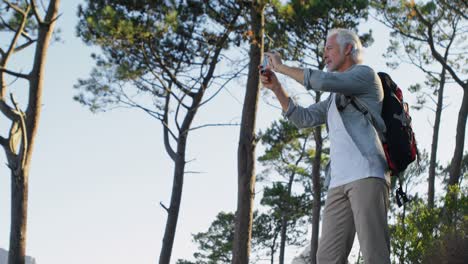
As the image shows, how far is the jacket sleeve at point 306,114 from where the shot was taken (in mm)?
3221

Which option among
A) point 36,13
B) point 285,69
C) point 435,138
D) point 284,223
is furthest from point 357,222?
point 284,223

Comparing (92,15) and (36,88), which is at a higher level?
(92,15)

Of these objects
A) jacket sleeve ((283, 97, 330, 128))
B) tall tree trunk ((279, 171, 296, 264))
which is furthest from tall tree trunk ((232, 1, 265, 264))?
tall tree trunk ((279, 171, 296, 264))

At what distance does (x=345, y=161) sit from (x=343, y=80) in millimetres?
301

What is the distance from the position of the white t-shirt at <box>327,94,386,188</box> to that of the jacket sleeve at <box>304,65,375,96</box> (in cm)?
14

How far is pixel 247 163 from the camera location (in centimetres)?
854

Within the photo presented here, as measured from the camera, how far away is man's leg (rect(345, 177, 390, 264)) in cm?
284

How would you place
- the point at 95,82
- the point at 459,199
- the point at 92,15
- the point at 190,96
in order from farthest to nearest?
the point at 95,82, the point at 190,96, the point at 92,15, the point at 459,199

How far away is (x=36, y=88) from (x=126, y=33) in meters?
3.11

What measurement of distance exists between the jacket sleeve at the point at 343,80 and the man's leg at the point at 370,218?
34 centimetres

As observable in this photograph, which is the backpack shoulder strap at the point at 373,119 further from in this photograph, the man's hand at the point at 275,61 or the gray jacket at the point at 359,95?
the man's hand at the point at 275,61

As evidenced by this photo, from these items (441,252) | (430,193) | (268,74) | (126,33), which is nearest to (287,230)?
(430,193)

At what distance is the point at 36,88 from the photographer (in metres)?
9.05

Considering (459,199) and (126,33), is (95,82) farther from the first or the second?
(459,199)
